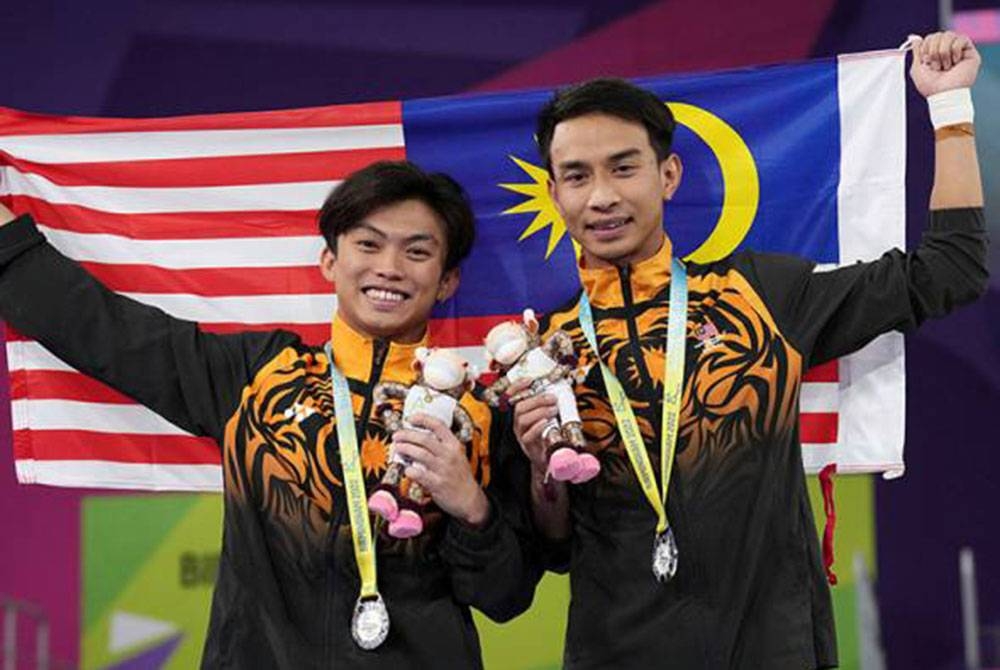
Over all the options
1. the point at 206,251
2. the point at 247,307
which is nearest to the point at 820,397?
the point at 247,307

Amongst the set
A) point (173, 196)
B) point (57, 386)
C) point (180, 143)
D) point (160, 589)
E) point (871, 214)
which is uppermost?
point (180, 143)

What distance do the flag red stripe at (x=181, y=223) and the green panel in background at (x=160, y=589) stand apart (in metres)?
2.03

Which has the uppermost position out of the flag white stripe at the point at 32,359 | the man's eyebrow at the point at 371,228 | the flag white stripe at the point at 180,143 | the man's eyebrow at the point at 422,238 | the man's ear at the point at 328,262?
the flag white stripe at the point at 180,143

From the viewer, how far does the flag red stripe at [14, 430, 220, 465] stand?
11.2ft

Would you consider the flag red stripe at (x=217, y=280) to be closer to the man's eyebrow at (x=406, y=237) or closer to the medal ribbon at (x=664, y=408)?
the man's eyebrow at (x=406, y=237)

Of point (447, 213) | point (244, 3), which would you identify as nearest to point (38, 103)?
point (244, 3)

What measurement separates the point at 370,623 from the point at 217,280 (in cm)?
117

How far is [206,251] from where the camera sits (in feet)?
11.5

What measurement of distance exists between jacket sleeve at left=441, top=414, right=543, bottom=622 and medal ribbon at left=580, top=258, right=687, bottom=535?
0.80ft

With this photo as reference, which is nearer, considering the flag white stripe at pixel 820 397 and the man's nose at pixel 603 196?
the man's nose at pixel 603 196

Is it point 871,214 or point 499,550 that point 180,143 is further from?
point 871,214

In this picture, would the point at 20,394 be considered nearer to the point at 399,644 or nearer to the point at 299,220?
the point at 299,220

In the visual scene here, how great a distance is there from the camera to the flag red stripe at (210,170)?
3.48 meters

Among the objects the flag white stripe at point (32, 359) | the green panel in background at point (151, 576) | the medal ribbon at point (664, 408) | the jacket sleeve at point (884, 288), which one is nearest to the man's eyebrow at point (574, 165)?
the medal ribbon at point (664, 408)
